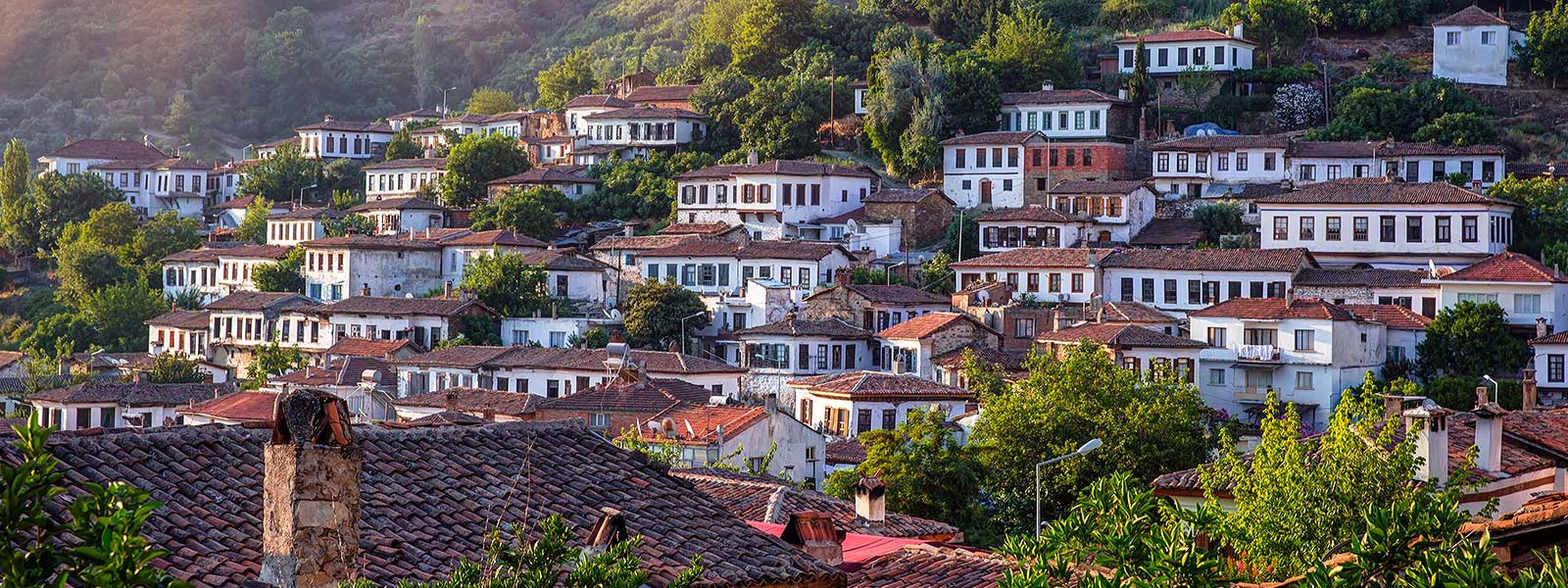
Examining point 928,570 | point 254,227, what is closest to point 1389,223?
point 928,570

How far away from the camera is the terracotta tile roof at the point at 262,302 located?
70.8 meters

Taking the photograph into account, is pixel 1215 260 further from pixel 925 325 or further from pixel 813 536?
pixel 813 536

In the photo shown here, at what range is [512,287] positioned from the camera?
2640 inches

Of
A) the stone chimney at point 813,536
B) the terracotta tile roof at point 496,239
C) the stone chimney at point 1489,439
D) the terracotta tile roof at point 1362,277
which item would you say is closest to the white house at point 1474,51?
the terracotta tile roof at point 1362,277

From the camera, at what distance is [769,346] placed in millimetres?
60531

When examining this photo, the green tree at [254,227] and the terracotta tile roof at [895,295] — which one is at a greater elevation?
the green tree at [254,227]

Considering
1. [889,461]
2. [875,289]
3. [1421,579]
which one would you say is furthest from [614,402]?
[1421,579]

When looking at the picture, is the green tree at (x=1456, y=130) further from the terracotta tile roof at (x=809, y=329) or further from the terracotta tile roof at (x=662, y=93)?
the terracotta tile roof at (x=662, y=93)

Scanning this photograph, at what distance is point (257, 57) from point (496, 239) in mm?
92865

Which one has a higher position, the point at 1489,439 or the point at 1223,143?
the point at 1223,143

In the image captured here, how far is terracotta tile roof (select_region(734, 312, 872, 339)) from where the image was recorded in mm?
60375

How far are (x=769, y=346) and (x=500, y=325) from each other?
34.5 ft

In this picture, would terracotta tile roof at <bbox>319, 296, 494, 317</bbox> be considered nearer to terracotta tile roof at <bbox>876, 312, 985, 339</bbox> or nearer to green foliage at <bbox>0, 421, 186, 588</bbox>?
terracotta tile roof at <bbox>876, 312, 985, 339</bbox>

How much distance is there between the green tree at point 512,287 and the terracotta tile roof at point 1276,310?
2173 cm
